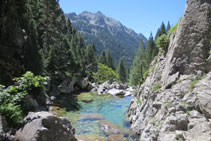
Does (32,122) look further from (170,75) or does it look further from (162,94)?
(170,75)

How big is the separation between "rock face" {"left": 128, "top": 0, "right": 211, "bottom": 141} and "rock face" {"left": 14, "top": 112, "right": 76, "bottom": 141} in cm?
468

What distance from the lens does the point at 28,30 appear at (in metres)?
24.5

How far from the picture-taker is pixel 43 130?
20.8 feet

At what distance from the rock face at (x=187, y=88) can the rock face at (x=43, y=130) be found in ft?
15.3

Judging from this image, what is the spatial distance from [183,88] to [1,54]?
1833 cm

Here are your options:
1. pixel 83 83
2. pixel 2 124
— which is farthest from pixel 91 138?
pixel 83 83

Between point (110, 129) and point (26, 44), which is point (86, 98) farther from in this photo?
point (110, 129)

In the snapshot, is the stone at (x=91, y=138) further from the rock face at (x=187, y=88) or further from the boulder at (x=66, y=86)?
the boulder at (x=66, y=86)

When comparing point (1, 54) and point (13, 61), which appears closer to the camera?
point (1, 54)

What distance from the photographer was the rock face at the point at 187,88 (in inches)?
276

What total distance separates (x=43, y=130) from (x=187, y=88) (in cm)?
800

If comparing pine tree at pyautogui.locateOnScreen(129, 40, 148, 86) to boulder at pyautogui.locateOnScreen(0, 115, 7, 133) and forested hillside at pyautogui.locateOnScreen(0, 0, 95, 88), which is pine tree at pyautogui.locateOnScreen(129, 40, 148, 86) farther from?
boulder at pyautogui.locateOnScreen(0, 115, 7, 133)

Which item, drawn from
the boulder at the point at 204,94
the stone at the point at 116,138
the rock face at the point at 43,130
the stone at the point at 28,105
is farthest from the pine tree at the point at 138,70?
the rock face at the point at 43,130

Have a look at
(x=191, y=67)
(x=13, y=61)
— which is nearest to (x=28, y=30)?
(x=13, y=61)
